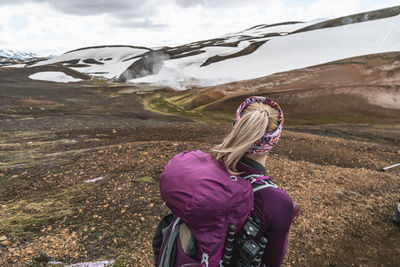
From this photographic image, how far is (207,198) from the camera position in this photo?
2266 millimetres

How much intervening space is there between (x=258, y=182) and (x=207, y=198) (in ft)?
2.31

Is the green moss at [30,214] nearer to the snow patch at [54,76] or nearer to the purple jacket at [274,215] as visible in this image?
the purple jacket at [274,215]

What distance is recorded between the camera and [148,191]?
360 inches

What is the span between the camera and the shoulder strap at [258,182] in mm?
2647

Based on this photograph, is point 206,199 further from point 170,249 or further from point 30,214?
point 30,214

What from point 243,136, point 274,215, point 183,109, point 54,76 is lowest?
point 183,109

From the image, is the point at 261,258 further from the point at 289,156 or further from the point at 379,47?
the point at 379,47

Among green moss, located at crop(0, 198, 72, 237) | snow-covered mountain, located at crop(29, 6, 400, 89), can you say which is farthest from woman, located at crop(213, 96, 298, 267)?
snow-covered mountain, located at crop(29, 6, 400, 89)

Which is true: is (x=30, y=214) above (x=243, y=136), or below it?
below

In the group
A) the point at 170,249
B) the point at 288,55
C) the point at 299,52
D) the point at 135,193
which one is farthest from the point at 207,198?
the point at 299,52

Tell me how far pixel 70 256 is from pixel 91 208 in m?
2.18

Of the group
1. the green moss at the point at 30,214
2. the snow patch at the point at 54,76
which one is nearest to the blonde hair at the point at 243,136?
the green moss at the point at 30,214

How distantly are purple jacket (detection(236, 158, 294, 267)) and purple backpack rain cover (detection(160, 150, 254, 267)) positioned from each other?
0.44 feet

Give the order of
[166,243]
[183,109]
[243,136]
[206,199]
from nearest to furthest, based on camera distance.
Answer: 1. [206,199]
2. [243,136]
3. [166,243]
4. [183,109]
